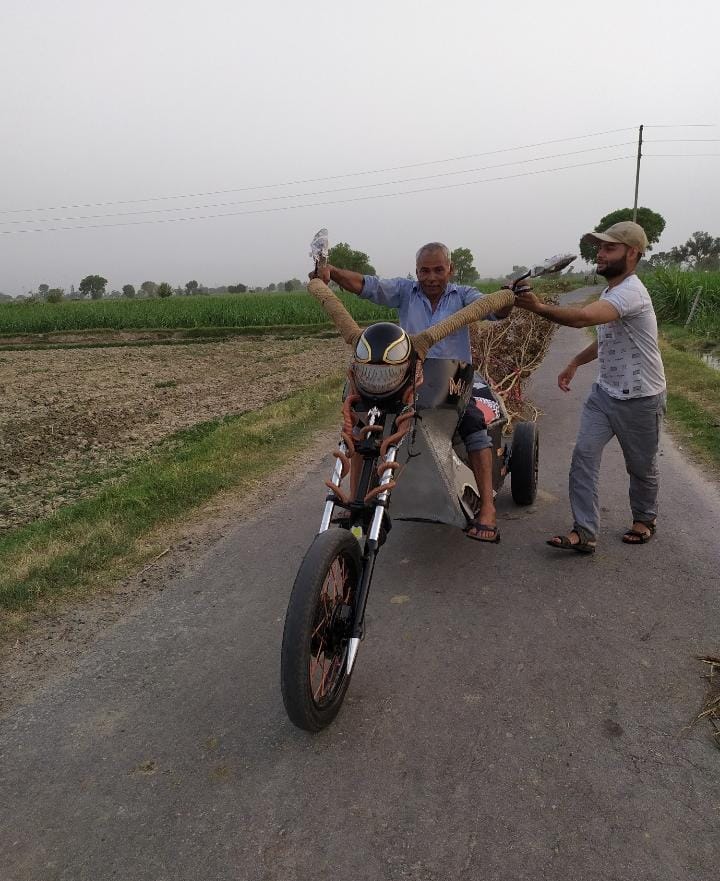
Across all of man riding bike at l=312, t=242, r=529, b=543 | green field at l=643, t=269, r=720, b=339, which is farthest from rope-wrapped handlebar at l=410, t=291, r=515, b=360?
A: green field at l=643, t=269, r=720, b=339

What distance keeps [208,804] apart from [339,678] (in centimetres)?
67

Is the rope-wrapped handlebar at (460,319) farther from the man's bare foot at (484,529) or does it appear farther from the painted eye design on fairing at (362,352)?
the man's bare foot at (484,529)

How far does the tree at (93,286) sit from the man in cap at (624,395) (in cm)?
9644

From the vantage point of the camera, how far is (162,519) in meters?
4.86

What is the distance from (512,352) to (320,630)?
592cm

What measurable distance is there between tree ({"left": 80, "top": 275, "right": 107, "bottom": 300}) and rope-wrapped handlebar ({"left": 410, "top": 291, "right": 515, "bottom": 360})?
96692mm

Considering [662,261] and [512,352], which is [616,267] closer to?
[512,352]

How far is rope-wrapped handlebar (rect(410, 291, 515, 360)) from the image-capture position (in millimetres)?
3154

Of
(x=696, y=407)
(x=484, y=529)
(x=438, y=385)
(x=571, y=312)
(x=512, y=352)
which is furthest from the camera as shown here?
(x=696, y=407)

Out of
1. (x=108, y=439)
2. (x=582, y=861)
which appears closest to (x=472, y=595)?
(x=582, y=861)

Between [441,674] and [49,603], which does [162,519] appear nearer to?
[49,603]

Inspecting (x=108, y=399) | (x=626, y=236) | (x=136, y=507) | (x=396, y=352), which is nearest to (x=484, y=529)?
(x=396, y=352)

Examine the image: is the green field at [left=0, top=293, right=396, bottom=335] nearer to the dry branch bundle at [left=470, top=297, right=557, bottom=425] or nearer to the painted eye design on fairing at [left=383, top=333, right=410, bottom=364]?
the dry branch bundle at [left=470, top=297, right=557, bottom=425]

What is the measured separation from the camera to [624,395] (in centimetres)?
390
